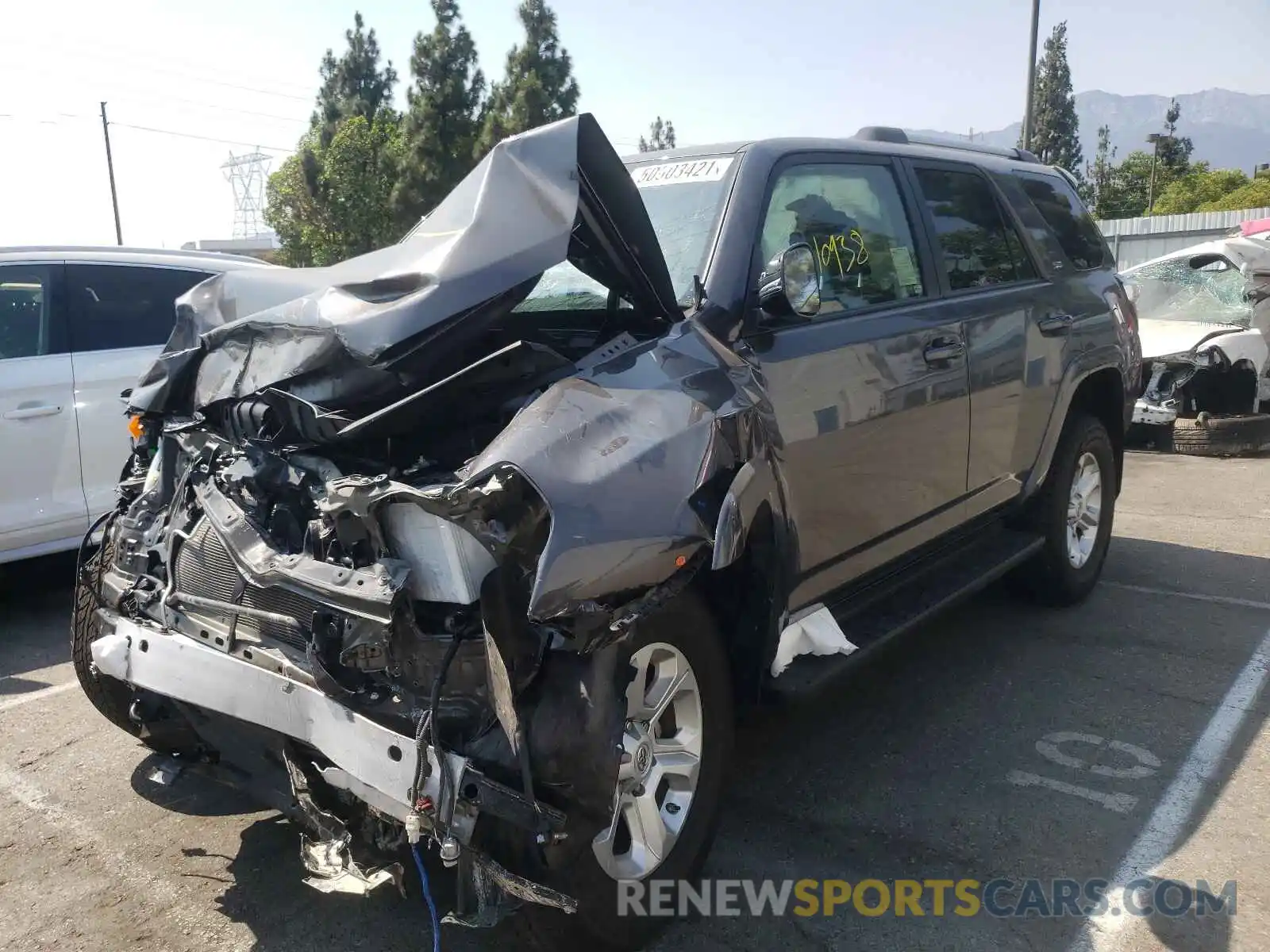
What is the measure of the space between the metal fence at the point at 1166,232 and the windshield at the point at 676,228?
68.8 feet

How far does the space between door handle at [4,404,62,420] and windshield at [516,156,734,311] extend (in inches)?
130

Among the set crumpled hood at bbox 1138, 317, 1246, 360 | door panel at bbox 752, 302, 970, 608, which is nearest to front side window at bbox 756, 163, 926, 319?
door panel at bbox 752, 302, 970, 608

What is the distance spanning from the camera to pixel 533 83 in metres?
31.5

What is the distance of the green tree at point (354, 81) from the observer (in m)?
42.1

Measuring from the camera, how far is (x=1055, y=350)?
4.80 meters

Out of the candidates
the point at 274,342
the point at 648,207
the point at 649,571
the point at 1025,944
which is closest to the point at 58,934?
the point at 274,342

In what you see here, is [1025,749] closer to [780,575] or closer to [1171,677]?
[1171,677]

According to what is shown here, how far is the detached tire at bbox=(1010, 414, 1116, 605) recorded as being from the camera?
5062 mm

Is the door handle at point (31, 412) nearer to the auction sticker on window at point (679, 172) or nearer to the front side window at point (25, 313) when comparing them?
the front side window at point (25, 313)

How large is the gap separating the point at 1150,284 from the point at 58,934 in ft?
38.7

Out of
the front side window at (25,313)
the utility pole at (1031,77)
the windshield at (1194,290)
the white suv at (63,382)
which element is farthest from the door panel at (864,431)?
the utility pole at (1031,77)

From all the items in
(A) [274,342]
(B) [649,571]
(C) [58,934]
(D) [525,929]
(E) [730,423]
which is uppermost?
(A) [274,342]

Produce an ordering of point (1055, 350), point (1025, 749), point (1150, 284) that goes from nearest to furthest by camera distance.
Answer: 1. point (1025, 749)
2. point (1055, 350)
3. point (1150, 284)

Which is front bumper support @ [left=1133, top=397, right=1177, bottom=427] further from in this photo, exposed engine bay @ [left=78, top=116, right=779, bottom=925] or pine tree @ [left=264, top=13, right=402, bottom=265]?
pine tree @ [left=264, top=13, right=402, bottom=265]
